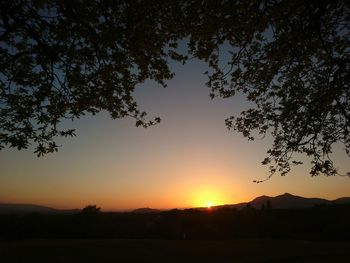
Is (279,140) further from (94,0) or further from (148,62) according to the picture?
(94,0)

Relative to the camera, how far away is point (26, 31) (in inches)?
448

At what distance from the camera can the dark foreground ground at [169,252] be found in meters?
15.7

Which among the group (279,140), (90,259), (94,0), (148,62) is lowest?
(90,259)

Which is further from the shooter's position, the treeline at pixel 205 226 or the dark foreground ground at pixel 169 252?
the treeline at pixel 205 226

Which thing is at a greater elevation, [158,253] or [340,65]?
[340,65]

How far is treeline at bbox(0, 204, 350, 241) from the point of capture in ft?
87.2

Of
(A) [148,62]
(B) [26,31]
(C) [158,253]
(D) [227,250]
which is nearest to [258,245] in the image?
(D) [227,250]

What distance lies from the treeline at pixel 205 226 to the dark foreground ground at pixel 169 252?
6219 mm

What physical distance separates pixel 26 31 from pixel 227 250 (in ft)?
40.6

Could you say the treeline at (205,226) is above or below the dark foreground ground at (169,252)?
above

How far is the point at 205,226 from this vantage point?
3306 cm

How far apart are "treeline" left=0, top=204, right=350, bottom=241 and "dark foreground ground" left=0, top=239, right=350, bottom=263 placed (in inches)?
245

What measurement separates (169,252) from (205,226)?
15.8 m

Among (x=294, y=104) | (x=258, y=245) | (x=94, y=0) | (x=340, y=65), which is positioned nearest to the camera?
(x=94, y=0)
